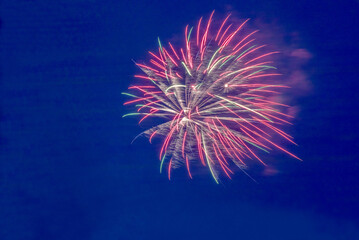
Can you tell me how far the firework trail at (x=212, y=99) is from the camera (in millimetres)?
1874

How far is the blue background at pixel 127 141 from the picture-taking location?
1991mm

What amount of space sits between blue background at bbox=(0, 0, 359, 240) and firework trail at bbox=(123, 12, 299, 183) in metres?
0.14

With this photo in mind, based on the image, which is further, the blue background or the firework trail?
the blue background

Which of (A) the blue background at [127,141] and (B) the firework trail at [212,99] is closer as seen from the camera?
(B) the firework trail at [212,99]

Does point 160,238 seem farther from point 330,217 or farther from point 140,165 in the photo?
point 330,217

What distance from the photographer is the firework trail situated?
6.15ft

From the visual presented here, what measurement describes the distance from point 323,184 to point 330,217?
0.26 m

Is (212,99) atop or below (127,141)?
atop

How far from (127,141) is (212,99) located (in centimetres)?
75

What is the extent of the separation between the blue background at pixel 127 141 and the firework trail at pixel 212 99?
0.14 m

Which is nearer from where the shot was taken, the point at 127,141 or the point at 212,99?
the point at 212,99

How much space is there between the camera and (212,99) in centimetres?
187

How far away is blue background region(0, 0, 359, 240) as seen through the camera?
1.99m

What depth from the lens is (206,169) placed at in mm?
1994
